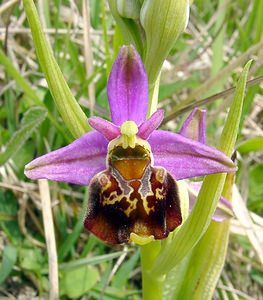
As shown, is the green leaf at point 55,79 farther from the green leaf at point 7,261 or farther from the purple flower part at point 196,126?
the green leaf at point 7,261

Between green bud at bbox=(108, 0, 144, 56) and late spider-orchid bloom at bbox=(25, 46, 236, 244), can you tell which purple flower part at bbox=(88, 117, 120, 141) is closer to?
late spider-orchid bloom at bbox=(25, 46, 236, 244)

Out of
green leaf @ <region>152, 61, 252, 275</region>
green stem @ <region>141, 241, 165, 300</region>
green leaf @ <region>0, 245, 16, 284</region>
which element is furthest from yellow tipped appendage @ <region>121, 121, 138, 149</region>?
green leaf @ <region>0, 245, 16, 284</region>

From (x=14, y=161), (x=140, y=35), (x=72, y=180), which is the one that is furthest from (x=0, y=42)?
(x=72, y=180)

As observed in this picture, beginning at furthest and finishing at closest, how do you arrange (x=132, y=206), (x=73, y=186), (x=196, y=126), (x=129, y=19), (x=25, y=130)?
(x=73, y=186)
(x=25, y=130)
(x=196, y=126)
(x=129, y=19)
(x=132, y=206)

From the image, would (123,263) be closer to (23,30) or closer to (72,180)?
(72,180)

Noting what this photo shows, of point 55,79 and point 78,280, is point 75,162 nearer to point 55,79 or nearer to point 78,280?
point 55,79

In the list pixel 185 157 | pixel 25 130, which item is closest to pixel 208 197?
pixel 185 157
